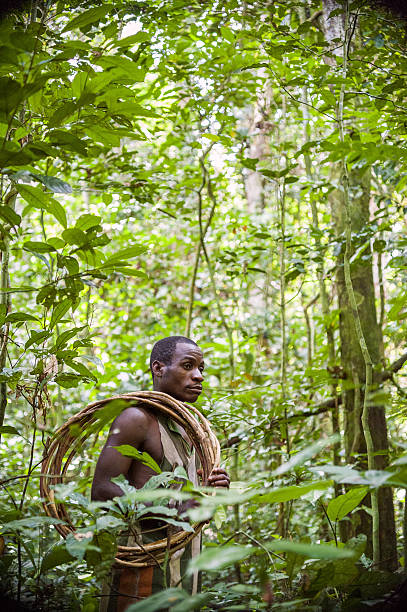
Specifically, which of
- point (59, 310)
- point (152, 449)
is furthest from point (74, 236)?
point (152, 449)

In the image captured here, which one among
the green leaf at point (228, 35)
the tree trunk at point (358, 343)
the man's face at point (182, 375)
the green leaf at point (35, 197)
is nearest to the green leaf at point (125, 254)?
the green leaf at point (35, 197)

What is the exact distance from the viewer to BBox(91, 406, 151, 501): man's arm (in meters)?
1.88

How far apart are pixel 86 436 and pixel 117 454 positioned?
0.22 meters

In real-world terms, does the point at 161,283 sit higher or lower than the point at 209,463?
higher

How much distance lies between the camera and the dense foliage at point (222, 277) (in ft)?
4.13

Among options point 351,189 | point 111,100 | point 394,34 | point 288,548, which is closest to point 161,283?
point 351,189

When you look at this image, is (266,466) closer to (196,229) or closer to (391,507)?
(391,507)

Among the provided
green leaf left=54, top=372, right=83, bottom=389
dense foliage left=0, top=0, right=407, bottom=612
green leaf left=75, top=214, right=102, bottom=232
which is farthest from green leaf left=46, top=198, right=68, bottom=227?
green leaf left=54, top=372, right=83, bottom=389

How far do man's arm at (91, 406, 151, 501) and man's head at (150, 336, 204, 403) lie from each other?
0.36m

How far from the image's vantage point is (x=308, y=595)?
1280 millimetres

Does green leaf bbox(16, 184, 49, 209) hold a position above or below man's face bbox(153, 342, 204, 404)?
above

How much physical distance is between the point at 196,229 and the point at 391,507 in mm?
4082

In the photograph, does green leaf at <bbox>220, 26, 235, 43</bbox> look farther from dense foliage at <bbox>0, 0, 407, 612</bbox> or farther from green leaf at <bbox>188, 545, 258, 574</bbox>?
green leaf at <bbox>188, 545, 258, 574</bbox>

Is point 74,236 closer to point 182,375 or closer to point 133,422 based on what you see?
point 133,422
